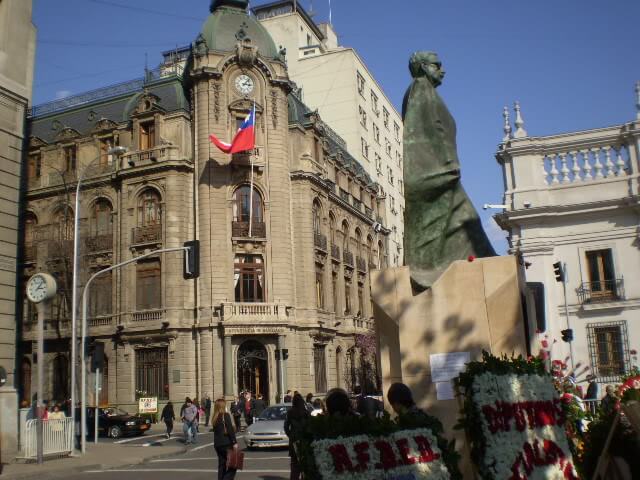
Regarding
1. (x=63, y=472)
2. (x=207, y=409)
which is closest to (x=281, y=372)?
(x=207, y=409)

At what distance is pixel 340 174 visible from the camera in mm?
49500

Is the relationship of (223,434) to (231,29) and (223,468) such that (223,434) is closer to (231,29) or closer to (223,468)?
(223,468)

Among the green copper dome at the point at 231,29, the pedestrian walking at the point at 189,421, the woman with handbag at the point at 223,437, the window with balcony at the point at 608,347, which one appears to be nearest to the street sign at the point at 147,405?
the pedestrian walking at the point at 189,421

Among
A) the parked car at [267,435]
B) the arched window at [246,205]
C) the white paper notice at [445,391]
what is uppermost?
the arched window at [246,205]

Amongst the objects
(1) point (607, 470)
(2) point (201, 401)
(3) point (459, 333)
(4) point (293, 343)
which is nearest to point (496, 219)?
(4) point (293, 343)

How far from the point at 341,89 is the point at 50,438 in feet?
146

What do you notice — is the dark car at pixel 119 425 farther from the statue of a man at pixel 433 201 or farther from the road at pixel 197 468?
the statue of a man at pixel 433 201

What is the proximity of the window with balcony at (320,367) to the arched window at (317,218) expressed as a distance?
723cm

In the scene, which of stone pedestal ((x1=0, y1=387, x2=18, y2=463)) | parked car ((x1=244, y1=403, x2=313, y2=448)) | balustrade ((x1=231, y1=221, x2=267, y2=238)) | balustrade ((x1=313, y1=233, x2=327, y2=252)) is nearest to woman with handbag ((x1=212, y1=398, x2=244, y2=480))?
parked car ((x1=244, y1=403, x2=313, y2=448))

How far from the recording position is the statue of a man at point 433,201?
8500mm

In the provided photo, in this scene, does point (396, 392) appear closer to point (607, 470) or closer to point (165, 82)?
point (607, 470)

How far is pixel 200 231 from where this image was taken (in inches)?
1430

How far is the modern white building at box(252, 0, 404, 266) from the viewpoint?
190 feet

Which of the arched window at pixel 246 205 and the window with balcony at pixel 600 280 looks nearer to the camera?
the window with balcony at pixel 600 280
